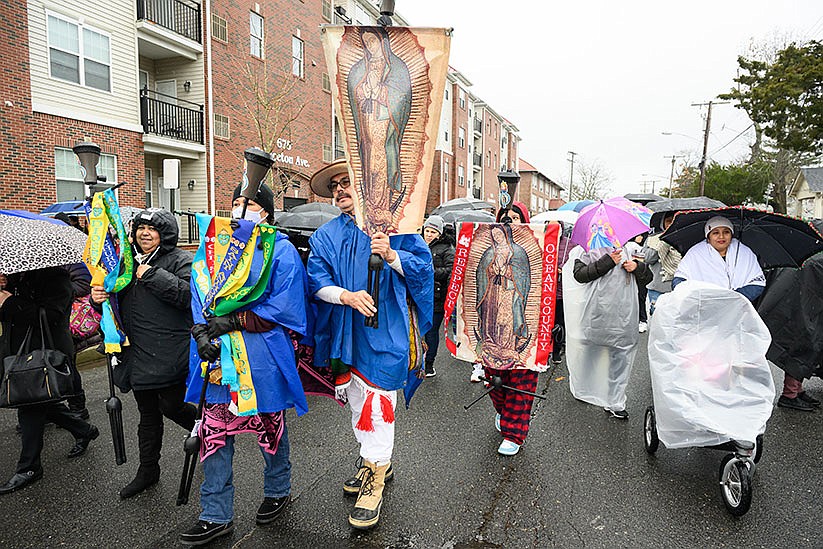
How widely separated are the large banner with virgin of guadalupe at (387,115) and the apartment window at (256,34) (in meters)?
17.0

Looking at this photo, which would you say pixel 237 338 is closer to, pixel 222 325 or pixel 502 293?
pixel 222 325

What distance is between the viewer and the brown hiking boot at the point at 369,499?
3.08 m

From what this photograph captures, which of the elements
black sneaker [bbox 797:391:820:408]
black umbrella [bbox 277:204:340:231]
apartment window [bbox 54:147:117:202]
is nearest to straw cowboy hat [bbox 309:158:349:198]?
black sneaker [bbox 797:391:820:408]

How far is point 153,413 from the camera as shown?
141 inches

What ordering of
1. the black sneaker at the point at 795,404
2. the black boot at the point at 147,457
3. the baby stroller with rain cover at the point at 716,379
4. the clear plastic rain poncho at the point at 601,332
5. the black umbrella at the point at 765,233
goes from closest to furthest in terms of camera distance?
1. the baby stroller with rain cover at the point at 716,379
2. the black boot at the point at 147,457
3. the black umbrella at the point at 765,233
4. the clear plastic rain poncho at the point at 601,332
5. the black sneaker at the point at 795,404

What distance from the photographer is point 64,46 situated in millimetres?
12523

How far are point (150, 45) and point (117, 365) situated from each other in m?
Answer: 14.8

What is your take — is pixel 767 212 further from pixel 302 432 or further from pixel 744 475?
pixel 302 432

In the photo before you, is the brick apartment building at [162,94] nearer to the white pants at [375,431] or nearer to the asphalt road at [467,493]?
the asphalt road at [467,493]

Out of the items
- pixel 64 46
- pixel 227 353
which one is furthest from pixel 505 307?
pixel 64 46

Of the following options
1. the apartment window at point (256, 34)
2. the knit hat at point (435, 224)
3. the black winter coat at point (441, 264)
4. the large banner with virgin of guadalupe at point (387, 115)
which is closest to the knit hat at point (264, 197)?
the large banner with virgin of guadalupe at point (387, 115)

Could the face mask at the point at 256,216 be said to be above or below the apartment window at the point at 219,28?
below

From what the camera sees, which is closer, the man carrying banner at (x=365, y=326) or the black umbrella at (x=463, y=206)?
the man carrying banner at (x=365, y=326)

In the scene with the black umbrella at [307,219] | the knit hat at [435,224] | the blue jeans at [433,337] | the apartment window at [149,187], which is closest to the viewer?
the knit hat at [435,224]
